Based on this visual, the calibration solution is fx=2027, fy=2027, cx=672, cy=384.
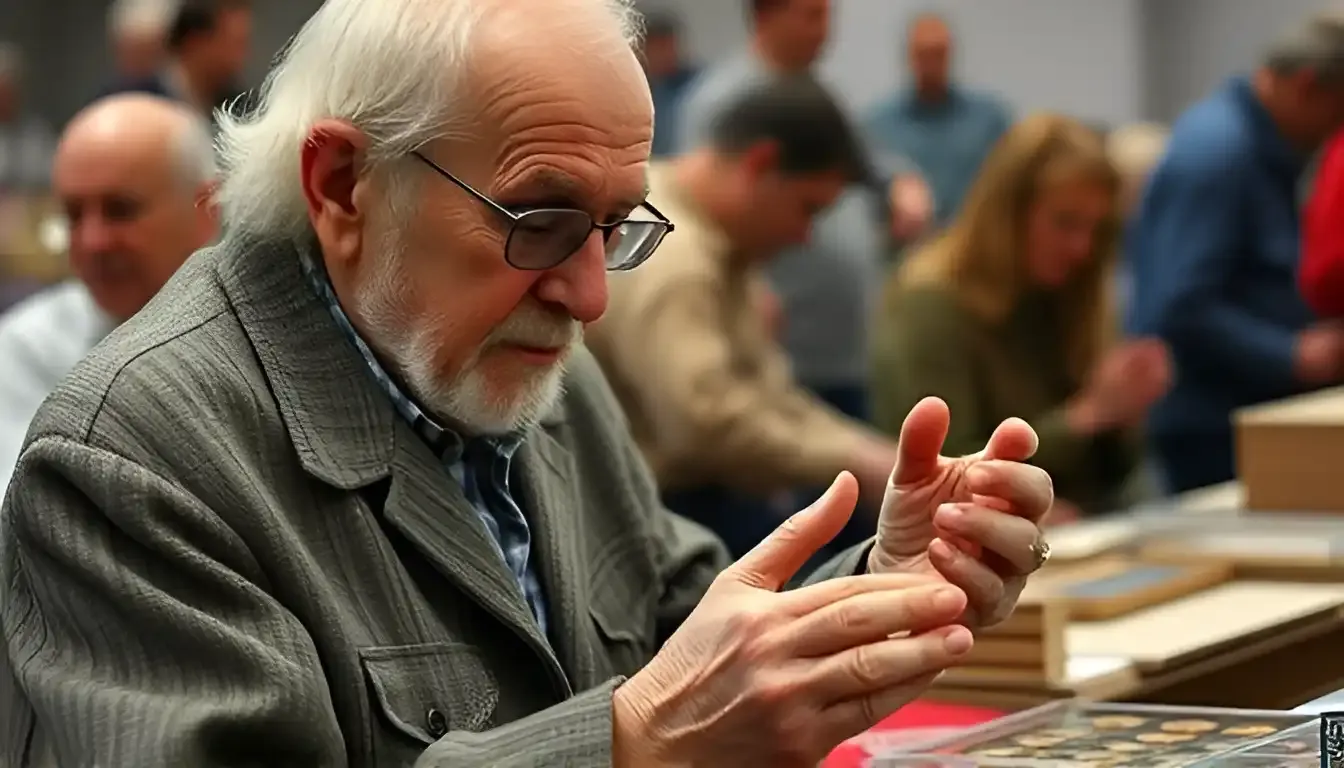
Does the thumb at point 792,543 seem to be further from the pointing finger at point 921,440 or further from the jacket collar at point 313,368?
the jacket collar at point 313,368

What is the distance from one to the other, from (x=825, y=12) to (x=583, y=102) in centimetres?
305

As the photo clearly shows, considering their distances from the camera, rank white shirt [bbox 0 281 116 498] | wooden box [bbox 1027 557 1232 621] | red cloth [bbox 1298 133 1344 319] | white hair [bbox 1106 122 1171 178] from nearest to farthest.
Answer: wooden box [bbox 1027 557 1232 621], white shirt [bbox 0 281 116 498], red cloth [bbox 1298 133 1344 319], white hair [bbox 1106 122 1171 178]

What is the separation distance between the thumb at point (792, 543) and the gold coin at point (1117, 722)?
1.44ft

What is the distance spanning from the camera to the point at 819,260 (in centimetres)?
488

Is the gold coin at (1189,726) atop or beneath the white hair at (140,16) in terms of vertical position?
beneath

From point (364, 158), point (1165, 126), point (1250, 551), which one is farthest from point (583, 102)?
point (1165, 126)

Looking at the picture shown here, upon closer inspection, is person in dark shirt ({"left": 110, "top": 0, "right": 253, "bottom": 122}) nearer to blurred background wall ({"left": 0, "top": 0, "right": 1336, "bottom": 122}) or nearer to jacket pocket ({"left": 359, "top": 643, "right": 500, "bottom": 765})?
jacket pocket ({"left": 359, "top": 643, "right": 500, "bottom": 765})

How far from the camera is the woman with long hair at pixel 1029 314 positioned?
14.3 ft

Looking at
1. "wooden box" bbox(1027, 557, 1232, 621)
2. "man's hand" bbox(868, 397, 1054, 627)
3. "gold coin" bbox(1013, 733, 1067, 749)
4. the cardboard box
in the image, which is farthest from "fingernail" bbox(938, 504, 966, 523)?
the cardboard box

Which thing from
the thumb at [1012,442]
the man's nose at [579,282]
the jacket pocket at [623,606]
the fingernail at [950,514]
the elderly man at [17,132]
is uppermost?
the elderly man at [17,132]

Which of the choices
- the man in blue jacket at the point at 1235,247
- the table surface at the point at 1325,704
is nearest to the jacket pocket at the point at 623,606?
the table surface at the point at 1325,704

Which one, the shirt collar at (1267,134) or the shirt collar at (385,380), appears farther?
the shirt collar at (1267,134)

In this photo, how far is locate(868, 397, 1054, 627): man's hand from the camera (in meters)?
1.71

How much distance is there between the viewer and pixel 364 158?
1814 mm
